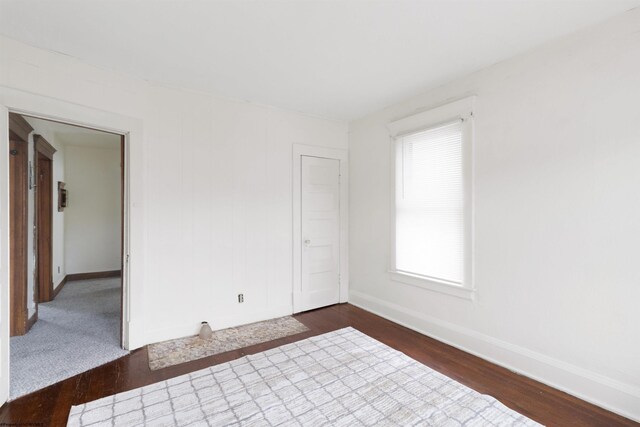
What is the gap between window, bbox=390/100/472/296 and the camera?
2.92 meters

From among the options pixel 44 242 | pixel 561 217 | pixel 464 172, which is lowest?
pixel 44 242

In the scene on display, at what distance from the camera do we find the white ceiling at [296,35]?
6.43ft

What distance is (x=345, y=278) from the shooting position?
14.5ft

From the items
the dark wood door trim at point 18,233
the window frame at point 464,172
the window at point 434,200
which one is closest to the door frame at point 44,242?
the dark wood door trim at point 18,233

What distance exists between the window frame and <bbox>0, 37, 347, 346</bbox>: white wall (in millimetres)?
1226

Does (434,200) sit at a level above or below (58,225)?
above

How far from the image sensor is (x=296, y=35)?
89.4 inches

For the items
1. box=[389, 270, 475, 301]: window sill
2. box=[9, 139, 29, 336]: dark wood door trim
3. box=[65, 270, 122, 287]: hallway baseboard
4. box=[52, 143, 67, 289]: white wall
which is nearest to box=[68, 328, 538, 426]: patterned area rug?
box=[389, 270, 475, 301]: window sill

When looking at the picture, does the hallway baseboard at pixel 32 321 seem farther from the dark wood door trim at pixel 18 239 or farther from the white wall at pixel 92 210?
the white wall at pixel 92 210

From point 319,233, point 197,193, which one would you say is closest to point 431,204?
point 319,233

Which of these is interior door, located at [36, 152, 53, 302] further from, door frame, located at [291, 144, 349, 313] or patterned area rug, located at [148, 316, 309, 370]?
door frame, located at [291, 144, 349, 313]

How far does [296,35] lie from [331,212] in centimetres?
240

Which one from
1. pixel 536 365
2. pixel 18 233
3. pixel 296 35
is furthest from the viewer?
pixel 18 233

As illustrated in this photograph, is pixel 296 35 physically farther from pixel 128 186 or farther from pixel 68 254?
pixel 68 254
